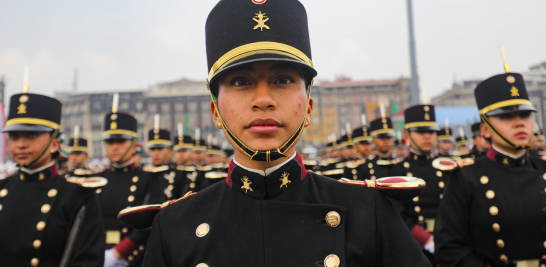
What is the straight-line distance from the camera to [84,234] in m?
3.69

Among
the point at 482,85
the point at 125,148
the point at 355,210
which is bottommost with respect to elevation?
the point at 355,210

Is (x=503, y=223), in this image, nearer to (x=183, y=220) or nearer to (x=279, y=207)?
(x=279, y=207)

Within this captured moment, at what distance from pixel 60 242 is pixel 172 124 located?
8213 centimetres

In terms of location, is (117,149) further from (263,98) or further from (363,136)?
(363,136)

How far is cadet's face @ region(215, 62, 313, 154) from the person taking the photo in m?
1.76

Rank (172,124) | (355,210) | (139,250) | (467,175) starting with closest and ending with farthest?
(355,210) < (467,175) < (139,250) < (172,124)

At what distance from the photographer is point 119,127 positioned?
655cm

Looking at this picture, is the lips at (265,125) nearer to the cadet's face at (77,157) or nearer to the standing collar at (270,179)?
the standing collar at (270,179)

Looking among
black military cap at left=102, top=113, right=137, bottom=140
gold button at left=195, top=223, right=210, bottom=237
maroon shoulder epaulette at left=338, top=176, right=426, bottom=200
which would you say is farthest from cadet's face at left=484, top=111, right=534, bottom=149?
black military cap at left=102, top=113, right=137, bottom=140

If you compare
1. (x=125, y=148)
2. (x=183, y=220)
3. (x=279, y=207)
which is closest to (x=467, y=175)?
(x=279, y=207)

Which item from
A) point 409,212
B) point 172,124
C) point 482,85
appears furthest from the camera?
point 172,124

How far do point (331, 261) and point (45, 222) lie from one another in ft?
10.6

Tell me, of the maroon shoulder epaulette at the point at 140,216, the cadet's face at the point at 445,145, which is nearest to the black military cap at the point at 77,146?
the maroon shoulder epaulette at the point at 140,216

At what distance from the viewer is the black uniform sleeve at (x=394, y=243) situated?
1.73 meters
